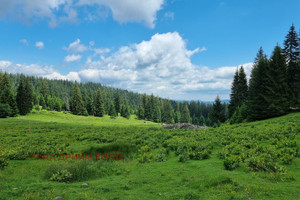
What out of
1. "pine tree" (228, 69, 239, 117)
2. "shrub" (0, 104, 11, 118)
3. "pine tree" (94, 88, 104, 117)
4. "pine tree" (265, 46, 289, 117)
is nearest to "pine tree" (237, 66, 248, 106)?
"pine tree" (228, 69, 239, 117)

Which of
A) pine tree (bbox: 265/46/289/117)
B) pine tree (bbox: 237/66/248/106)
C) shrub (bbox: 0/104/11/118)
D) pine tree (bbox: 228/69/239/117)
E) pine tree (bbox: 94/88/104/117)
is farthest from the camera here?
pine tree (bbox: 94/88/104/117)

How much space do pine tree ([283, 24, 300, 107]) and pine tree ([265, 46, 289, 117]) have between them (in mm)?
2677

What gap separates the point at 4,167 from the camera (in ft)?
34.7

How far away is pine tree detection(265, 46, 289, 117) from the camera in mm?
36781

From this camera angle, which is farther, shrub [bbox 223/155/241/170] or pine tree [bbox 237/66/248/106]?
pine tree [bbox 237/66/248/106]

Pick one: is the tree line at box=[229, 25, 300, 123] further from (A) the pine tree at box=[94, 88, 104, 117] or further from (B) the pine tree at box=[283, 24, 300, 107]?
(A) the pine tree at box=[94, 88, 104, 117]

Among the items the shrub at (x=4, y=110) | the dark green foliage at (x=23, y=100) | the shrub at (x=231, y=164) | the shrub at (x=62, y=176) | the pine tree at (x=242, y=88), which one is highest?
the pine tree at (x=242, y=88)

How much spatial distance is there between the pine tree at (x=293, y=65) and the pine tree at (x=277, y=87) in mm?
2677

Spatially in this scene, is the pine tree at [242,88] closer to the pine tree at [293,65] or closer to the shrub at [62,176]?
the pine tree at [293,65]

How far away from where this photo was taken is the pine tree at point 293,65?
38897mm

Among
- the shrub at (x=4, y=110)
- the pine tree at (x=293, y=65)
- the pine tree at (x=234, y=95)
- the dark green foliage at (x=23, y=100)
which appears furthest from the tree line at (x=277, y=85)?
the dark green foliage at (x=23, y=100)

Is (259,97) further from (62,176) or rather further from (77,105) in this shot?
(77,105)

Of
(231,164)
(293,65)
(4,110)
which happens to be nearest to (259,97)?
(293,65)

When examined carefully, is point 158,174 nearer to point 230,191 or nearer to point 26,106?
point 230,191
